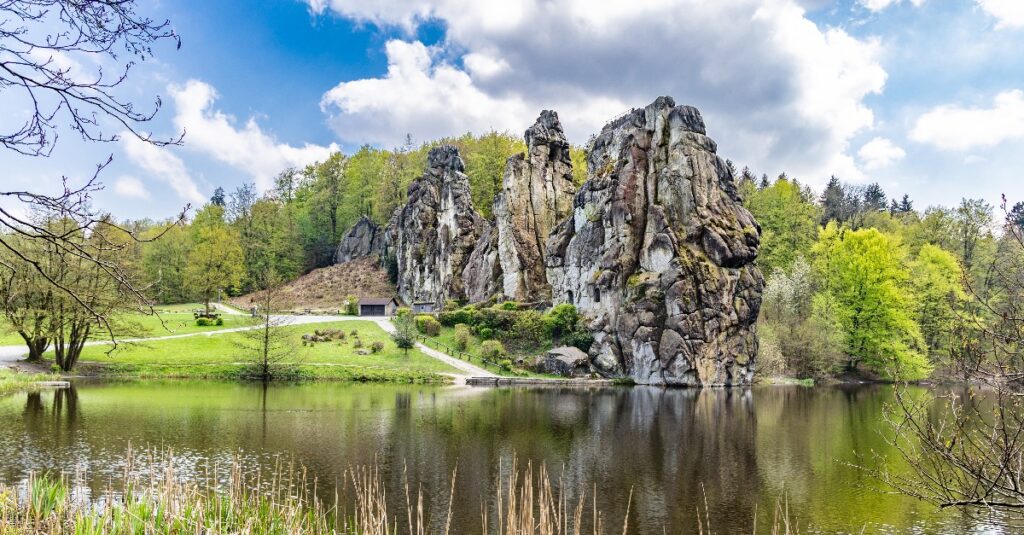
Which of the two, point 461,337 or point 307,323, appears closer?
point 461,337

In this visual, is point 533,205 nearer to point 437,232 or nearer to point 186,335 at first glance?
point 437,232

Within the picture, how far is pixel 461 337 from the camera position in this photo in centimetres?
5869

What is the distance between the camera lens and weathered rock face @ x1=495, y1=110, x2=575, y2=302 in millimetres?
68625

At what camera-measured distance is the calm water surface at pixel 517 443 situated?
17484mm

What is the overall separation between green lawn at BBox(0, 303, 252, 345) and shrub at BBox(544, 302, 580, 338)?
29809 millimetres

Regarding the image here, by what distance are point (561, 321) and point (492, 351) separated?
6955 mm

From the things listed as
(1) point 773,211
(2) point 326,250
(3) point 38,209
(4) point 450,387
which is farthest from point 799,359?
(2) point 326,250

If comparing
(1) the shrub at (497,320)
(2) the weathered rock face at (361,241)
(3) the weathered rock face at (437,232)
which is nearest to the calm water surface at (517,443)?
(1) the shrub at (497,320)

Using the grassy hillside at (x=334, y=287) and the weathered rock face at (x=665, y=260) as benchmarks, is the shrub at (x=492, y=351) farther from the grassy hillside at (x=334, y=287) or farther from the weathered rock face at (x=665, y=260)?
the grassy hillside at (x=334, y=287)

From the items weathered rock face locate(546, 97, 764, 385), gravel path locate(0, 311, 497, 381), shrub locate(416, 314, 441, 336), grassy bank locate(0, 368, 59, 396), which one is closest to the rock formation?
weathered rock face locate(546, 97, 764, 385)

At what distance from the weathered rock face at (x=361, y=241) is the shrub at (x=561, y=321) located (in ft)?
144

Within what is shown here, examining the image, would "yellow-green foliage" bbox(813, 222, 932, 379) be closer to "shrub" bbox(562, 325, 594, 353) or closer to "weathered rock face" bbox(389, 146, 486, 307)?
"shrub" bbox(562, 325, 594, 353)

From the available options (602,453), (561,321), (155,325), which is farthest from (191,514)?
(155,325)

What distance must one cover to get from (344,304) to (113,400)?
4787 centimetres
